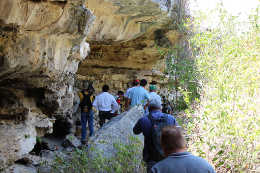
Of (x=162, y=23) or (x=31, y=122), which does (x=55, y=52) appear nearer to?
(x=31, y=122)

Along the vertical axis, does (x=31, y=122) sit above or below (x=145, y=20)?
below

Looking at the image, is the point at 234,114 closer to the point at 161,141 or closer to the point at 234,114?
the point at 234,114

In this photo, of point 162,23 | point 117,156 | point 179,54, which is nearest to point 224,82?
point 117,156

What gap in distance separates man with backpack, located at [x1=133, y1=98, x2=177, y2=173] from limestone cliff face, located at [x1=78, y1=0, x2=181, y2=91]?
415cm

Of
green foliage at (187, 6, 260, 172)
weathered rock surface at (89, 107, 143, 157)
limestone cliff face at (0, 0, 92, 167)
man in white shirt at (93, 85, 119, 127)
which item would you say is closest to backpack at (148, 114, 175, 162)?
green foliage at (187, 6, 260, 172)

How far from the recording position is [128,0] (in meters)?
6.67

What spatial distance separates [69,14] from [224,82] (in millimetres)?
2413

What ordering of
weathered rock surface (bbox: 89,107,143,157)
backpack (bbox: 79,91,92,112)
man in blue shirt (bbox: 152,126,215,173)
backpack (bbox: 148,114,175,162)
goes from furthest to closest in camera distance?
backpack (bbox: 79,91,92,112), weathered rock surface (bbox: 89,107,143,157), backpack (bbox: 148,114,175,162), man in blue shirt (bbox: 152,126,215,173)

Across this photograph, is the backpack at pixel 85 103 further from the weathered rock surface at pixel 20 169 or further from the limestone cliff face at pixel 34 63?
the weathered rock surface at pixel 20 169

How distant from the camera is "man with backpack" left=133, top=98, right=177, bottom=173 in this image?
3.00 metres

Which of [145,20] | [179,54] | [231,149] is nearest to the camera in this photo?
[231,149]

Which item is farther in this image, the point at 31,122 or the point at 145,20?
the point at 145,20

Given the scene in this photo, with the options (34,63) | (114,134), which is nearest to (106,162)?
(114,134)

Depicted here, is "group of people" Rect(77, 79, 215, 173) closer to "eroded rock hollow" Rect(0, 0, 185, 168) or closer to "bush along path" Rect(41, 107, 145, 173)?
"bush along path" Rect(41, 107, 145, 173)
